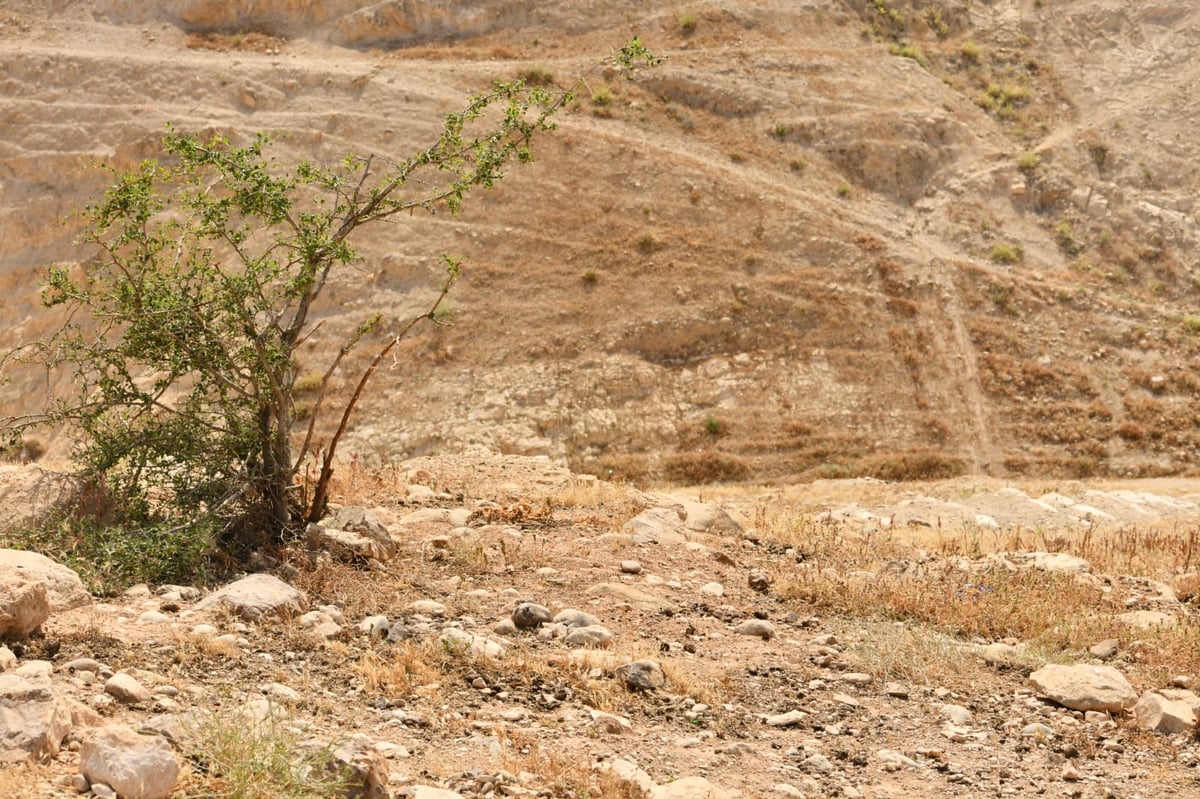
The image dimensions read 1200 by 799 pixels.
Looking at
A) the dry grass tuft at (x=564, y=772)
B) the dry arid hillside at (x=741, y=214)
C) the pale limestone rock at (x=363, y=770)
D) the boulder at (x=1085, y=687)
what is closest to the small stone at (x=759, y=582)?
the boulder at (x=1085, y=687)

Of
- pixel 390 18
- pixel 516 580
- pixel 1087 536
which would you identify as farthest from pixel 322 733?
pixel 390 18

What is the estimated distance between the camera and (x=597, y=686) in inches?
230

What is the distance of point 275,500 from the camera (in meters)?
8.03

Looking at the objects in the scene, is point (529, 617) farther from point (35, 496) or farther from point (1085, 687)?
point (35, 496)

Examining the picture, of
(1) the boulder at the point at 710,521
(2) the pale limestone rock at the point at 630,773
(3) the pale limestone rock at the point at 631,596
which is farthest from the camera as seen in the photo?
(1) the boulder at the point at 710,521

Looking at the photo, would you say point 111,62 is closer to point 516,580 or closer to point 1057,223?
point 1057,223

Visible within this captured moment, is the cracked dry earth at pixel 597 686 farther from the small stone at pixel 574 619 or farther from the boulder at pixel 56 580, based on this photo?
the boulder at pixel 56 580

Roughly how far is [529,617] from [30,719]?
3149 mm

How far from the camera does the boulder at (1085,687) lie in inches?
250

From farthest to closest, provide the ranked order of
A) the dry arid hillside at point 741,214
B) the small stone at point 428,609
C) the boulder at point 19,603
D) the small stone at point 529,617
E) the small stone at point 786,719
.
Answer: the dry arid hillside at point 741,214, the small stone at point 428,609, the small stone at point 529,617, the small stone at point 786,719, the boulder at point 19,603

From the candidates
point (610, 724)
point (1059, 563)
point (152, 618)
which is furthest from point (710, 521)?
point (152, 618)

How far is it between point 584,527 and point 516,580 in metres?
1.73

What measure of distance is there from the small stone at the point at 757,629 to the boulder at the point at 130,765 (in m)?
4.02

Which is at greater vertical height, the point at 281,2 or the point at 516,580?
the point at 281,2
